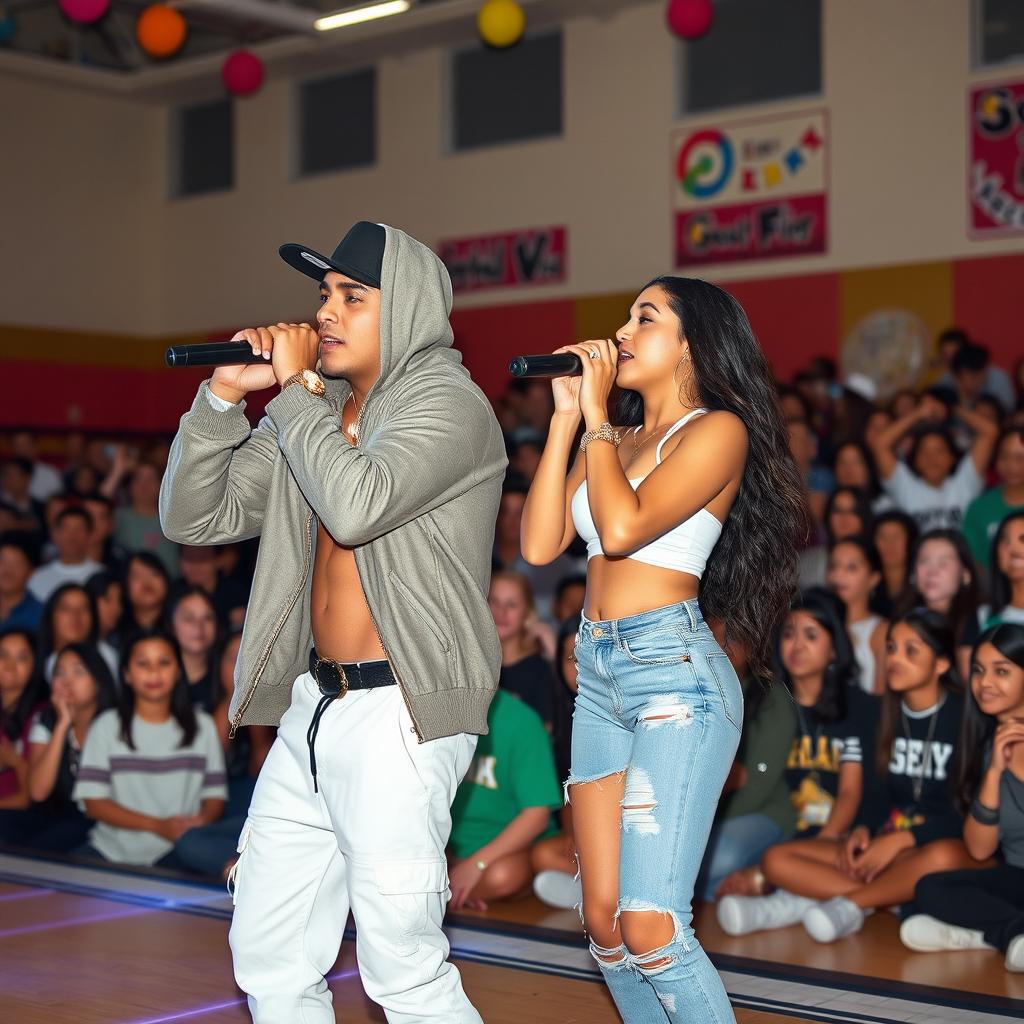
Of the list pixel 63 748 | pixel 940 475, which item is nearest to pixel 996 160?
pixel 940 475

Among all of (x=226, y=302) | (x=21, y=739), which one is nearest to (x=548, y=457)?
(x=21, y=739)

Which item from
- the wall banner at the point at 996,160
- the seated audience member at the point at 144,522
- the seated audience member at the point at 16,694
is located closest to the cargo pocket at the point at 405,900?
the seated audience member at the point at 16,694

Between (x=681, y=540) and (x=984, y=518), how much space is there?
4.00 metres

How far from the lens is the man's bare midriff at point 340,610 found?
2689mm

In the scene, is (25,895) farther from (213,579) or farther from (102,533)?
(102,533)

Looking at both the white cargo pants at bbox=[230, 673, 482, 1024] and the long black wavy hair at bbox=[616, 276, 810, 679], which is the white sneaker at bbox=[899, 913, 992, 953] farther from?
the white cargo pants at bbox=[230, 673, 482, 1024]

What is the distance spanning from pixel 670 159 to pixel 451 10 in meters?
1.86

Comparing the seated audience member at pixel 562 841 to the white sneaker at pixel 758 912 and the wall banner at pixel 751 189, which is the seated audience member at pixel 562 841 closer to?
the white sneaker at pixel 758 912

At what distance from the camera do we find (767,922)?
435 cm

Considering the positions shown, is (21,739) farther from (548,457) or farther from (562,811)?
(548,457)

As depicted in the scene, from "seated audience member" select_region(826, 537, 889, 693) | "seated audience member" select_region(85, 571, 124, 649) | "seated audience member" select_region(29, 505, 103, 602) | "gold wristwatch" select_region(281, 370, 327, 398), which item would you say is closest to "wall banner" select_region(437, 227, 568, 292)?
"seated audience member" select_region(29, 505, 103, 602)

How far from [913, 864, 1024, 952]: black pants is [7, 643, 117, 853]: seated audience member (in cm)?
285

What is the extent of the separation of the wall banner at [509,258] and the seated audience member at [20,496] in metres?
3.50

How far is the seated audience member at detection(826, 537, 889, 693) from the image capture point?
220 inches
